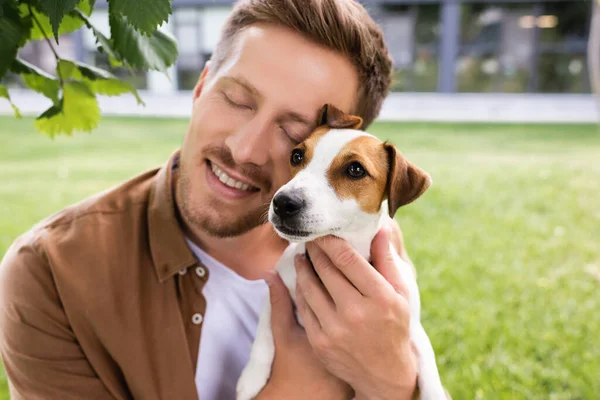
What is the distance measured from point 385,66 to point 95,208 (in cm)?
131

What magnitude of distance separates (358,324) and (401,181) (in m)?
0.51

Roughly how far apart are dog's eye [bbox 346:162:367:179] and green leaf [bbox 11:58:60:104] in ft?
2.98

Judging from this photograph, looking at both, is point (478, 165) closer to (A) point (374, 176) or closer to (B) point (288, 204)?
(A) point (374, 176)

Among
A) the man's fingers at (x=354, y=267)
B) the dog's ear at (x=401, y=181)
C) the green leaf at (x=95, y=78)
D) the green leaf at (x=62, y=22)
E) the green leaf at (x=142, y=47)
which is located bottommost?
the man's fingers at (x=354, y=267)

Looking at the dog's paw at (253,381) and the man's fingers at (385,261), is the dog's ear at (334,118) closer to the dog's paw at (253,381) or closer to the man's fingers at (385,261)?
the man's fingers at (385,261)

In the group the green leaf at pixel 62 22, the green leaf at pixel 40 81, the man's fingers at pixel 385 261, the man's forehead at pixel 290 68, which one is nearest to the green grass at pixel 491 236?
the man's fingers at pixel 385 261

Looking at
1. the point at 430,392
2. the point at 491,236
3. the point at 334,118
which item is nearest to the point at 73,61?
the point at 334,118

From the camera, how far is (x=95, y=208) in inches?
76.5

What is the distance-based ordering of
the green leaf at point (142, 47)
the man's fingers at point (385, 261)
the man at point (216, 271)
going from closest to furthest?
the green leaf at point (142, 47), the man at point (216, 271), the man's fingers at point (385, 261)

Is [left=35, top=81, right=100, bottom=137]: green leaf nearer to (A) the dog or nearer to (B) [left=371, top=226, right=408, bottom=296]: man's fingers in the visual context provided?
(A) the dog

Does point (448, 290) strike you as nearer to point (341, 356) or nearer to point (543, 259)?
point (543, 259)

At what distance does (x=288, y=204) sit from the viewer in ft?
5.36

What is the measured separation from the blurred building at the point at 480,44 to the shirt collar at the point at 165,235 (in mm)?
17573

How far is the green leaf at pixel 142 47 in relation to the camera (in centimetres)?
133
